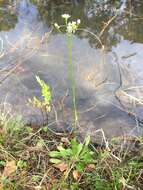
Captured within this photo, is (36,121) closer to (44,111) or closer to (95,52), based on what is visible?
(44,111)

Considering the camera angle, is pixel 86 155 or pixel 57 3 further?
pixel 57 3

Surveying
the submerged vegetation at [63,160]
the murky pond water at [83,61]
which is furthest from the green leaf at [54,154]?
the murky pond water at [83,61]

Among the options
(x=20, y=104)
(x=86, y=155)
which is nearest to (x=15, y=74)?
(x=20, y=104)

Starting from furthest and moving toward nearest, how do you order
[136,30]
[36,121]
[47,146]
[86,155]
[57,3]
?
[57,3]
[136,30]
[36,121]
[47,146]
[86,155]

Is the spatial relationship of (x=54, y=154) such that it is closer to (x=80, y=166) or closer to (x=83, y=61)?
(x=80, y=166)

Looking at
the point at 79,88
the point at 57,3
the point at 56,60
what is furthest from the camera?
the point at 57,3

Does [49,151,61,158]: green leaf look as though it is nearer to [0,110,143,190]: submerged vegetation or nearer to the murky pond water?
[0,110,143,190]: submerged vegetation

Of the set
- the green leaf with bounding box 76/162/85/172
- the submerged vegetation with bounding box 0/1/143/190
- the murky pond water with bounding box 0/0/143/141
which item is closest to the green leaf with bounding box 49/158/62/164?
the submerged vegetation with bounding box 0/1/143/190

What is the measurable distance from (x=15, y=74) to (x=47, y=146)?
72 cm

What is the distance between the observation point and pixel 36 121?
8.12ft

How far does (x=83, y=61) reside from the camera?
290 cm

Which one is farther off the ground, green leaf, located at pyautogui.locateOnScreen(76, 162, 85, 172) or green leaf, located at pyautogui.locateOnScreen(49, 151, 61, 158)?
green leaf, located at pyautogui.locateOnScreen(49, 151, 61, 158)

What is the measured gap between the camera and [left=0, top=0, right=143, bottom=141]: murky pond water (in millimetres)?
2531

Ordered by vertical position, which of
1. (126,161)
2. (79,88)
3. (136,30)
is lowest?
(126,161)
